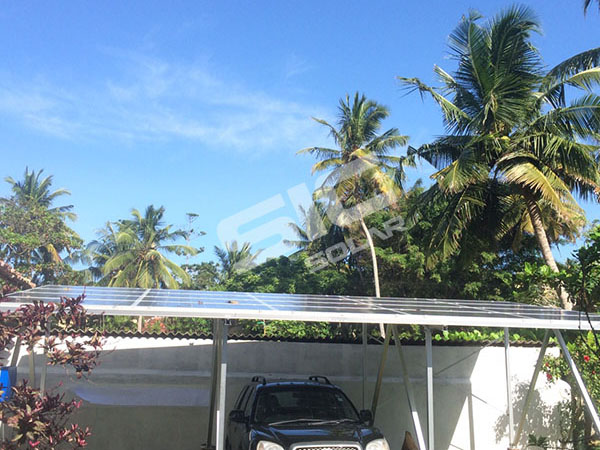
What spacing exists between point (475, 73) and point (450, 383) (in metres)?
7.92

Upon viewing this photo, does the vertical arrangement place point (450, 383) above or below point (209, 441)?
above

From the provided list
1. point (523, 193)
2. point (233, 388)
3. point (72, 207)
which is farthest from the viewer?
point (72, 207)

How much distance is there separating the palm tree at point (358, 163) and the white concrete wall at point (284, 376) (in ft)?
42.7

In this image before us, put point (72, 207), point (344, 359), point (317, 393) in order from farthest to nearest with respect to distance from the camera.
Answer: point (72, 207), point (344, 359), point (317, 393)

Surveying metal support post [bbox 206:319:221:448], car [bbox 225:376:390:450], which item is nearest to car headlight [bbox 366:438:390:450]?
car [bbox 225:376:390:450]

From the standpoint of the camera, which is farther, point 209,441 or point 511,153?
point 511,153

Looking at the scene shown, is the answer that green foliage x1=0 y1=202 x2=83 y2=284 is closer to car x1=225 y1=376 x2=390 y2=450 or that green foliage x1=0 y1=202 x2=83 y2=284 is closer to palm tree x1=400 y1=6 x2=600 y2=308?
palm tree x1=400 y1=6 x2=600 y2=308

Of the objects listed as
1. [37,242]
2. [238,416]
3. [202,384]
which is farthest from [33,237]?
[238,416]

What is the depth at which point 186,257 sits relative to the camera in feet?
121

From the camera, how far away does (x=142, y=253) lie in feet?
106

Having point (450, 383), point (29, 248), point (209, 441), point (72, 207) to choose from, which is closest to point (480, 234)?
point (450, 383)

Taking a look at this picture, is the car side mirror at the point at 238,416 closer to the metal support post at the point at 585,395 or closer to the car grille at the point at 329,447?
the car grille at the point at 329,447

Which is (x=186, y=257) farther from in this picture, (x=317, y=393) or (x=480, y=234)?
(x=317, y=393)

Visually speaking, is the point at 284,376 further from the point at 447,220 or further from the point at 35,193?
the point at 35,193
